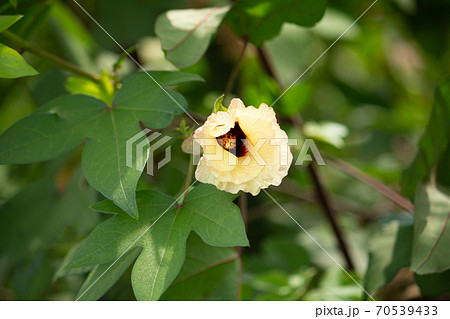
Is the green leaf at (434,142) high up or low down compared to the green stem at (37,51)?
down

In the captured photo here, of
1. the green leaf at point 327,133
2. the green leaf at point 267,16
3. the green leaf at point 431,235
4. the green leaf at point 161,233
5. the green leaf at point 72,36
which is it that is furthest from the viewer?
the green leaf at point 72,36

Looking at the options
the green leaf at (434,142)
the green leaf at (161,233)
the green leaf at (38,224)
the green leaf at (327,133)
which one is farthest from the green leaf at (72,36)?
the green leaf at (434,142)

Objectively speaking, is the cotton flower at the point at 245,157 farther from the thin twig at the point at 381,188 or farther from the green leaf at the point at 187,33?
the thin twig at the point at 381,188

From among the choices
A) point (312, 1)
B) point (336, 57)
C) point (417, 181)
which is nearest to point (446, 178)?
point (417, 181)

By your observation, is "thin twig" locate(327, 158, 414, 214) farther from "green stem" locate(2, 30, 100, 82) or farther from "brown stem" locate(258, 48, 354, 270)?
"green stem" locate(2, 30, 100, 82)

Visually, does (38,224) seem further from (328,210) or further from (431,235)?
(431,235)

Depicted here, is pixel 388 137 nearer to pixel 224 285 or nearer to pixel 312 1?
pixel 312 1
